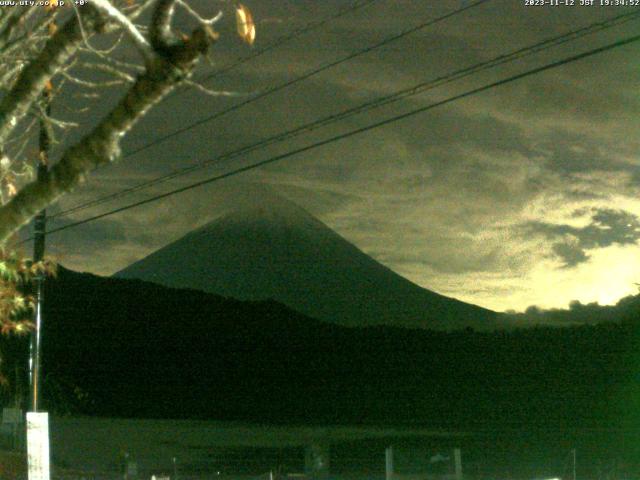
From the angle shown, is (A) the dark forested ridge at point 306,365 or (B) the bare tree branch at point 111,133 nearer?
(B) the bare tree branch at point 111,133

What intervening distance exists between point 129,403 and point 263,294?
46.7 metres

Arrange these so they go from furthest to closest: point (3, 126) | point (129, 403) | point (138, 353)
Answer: point (138, 353) < point (129, 403) < point (3, 126)

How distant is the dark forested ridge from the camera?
202 feet

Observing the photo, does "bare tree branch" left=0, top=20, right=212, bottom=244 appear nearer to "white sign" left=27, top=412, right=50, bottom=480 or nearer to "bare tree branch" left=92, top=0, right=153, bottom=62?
"bare tree branch" left=92, top=0, right=153, bottom=62

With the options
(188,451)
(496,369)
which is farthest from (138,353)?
(188,451)

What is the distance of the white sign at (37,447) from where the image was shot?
48.8 ft

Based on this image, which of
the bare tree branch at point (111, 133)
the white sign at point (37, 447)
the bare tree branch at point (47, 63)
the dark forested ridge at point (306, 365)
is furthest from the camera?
the dark forested ridge at point (306, 365)

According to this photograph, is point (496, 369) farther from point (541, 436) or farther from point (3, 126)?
point (3, 126)

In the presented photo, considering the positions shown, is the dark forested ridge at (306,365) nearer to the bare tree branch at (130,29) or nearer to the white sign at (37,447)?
the white sign at (37,447)

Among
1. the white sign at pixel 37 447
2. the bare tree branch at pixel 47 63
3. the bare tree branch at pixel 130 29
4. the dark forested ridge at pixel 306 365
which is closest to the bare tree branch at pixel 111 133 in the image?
the bare tree branch at pixel 130 29

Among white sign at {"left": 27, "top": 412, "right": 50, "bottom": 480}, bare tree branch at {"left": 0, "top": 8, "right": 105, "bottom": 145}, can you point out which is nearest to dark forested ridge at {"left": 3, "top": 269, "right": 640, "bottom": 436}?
white sign at {"left": 27, "top": 412, "right": 50, "bottom": 480}

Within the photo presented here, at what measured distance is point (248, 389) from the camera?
298 feet


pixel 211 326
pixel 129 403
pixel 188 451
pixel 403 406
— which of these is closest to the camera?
pixel 188 451

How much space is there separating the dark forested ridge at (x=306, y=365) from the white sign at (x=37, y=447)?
1631 inches
